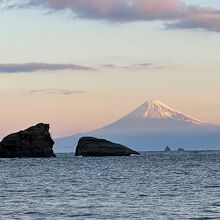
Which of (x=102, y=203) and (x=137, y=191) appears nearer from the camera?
(x=102, y=203)

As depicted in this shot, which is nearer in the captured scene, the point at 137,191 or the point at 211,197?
the point at 211,197

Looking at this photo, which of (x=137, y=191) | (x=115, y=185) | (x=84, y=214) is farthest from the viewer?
(x=115, y=185)

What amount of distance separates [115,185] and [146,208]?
114ft

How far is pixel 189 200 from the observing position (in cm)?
7031

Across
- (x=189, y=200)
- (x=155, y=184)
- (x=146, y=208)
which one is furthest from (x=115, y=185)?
(x=146, y=208)

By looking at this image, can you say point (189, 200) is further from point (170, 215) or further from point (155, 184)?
point (155, 184)

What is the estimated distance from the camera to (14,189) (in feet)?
298

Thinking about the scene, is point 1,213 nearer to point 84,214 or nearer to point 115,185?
point 84,214

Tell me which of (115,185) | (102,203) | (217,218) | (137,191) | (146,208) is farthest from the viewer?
(115,185)

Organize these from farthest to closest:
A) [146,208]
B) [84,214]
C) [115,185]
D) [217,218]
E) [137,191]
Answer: [115,185] < [137,191] < [146,208] < [84,214] < [217,218]

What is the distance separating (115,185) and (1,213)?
40266mm

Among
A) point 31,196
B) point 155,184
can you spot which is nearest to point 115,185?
point 155,184

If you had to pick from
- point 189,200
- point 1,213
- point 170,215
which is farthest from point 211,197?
point 1,213

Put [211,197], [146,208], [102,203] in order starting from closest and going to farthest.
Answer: [146,208]
[102,203]
[211,197]
